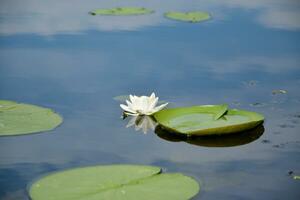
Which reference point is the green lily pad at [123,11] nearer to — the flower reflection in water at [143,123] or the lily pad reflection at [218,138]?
the flower reflection in water at [143,123]

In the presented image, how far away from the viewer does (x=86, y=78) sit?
9.97 feet

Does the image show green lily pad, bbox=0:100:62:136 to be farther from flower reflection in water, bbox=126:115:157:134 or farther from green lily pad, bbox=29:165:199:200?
green lily pad, bbox=29:165:199:200

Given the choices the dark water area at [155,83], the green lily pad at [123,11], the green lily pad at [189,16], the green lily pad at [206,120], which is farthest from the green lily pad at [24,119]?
the green lily pad at [123,11]

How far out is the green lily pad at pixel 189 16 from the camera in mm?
4566

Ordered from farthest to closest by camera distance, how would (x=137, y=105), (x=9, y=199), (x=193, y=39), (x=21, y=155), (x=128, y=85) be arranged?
(x=193, y=39), (x=128, y=85), (x=137, y=105), (x=21, y=155), (x=9, y=199)

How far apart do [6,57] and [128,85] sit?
0.98 meters

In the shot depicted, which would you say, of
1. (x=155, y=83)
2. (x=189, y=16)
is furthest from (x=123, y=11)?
(x=155, y=83)

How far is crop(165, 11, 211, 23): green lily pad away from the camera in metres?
4.57

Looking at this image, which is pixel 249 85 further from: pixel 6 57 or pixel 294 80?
pixel 6 57

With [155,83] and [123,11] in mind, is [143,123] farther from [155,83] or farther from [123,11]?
[123,11]

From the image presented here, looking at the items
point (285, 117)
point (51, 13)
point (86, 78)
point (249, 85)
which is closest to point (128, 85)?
point (86, 78)

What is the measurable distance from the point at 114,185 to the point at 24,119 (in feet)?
2.49

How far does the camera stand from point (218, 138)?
7.50 feet

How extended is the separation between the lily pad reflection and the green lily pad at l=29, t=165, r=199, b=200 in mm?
338
